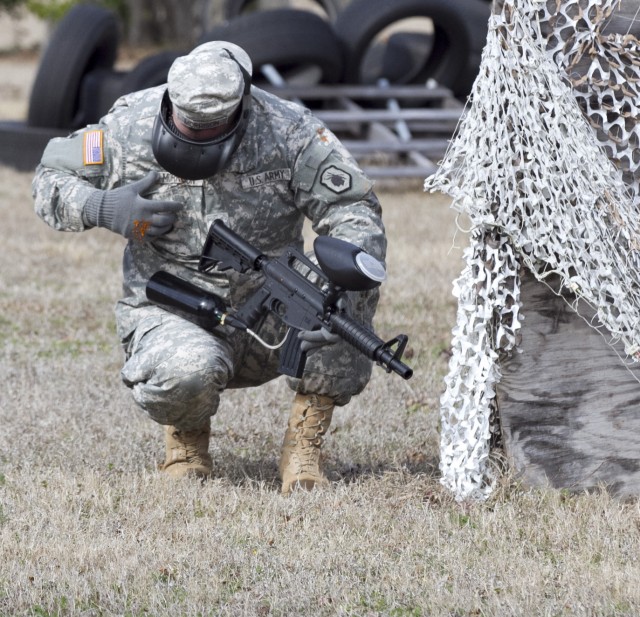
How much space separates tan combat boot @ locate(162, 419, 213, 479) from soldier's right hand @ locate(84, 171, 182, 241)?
800 millimetres

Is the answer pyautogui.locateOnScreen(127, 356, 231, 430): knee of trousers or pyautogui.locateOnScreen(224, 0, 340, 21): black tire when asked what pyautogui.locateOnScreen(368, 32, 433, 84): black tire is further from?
pyautogui.locateOnScreen(127, 356, 231, 430): knee of trousers

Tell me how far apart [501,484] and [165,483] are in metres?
1.21

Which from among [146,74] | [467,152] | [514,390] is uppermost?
[467,152]

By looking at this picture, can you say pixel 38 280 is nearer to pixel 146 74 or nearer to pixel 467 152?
pixel 146 74

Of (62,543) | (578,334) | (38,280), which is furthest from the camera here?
(38,280)

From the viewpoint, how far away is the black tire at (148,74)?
11906mm

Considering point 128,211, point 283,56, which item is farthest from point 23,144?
point 128,211

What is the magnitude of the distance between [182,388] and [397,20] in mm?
9540

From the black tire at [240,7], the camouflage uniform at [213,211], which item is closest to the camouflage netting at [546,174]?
the camouflage uniform at [213,211]

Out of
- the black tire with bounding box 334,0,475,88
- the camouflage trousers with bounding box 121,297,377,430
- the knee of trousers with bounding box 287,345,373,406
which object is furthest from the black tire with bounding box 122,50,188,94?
the knee of trousers with bounding box 287,345,373,406

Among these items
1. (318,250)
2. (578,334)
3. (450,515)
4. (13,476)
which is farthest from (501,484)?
(13,476)

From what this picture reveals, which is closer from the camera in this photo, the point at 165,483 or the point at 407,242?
the point at 165,483

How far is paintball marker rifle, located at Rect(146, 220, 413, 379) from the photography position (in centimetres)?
373

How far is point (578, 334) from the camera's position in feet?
13.2
